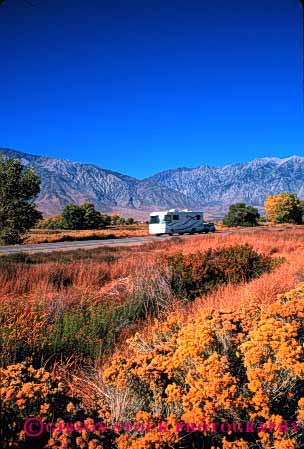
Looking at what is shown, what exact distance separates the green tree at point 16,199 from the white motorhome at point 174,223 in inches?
440

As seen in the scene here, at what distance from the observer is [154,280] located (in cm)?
860

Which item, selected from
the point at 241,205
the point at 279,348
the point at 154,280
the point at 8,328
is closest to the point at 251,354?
the point at 279,348

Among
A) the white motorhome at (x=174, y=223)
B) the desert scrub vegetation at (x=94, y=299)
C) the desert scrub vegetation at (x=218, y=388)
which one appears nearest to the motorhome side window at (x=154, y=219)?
the white motorhome at (x=174, y=223)

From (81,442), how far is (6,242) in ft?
103

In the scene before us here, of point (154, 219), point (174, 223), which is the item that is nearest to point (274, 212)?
point (174, 223)

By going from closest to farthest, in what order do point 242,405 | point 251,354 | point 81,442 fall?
1. point 81,442
2. point 242,405
3. point 251,354

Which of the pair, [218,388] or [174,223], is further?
[174,223]

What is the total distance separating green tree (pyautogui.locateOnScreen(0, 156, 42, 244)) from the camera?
32594 mm

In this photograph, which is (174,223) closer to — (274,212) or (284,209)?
(284,209)

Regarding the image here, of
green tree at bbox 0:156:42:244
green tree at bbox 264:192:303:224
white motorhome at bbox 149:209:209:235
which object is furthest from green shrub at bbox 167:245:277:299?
green tree at bbox 264:192:303:224

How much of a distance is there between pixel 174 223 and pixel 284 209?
35.5m

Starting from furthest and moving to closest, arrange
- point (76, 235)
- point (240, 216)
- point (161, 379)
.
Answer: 1. point (240, 216)
2. point (76, 235)
3. point (161, 379)

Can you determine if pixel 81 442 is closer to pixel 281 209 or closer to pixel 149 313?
pixel 149 313

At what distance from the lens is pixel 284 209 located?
6981cm
